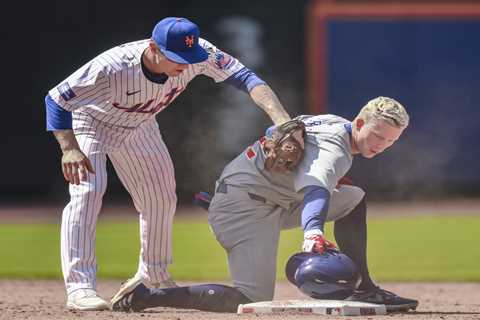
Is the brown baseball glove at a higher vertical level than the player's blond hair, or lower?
lower

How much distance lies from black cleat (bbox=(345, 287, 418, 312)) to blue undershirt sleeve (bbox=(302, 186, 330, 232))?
0.71m

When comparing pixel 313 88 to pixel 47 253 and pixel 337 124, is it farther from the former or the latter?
pixel 337 124

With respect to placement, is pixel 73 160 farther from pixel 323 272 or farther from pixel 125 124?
pixel 323 272

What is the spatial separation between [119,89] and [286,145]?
0.88 m

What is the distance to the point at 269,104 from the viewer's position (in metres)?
5.09

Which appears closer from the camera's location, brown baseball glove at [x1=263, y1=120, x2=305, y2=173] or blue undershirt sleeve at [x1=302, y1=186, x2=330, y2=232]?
blue undershirt sleeve at [x1=302, y1=186, x2=330, y2=232]

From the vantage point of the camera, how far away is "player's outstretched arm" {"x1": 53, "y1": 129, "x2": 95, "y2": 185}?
4855 millimetres

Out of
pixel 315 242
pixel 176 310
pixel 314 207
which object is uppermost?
pixel 314 207

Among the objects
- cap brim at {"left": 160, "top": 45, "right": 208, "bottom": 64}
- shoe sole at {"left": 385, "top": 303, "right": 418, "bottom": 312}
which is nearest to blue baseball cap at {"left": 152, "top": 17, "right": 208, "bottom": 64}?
cap brim at {"left": 160, "top": 45, "right": 208, "bottom": 64}

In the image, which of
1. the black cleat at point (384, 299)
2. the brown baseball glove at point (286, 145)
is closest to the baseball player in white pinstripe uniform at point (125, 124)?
the brown baseball glove at point (286, 145)

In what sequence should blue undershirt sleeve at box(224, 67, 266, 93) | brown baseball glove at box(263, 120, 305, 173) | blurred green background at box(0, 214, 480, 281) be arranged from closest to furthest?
1. brown baseball glove at box(263, 120, 305, 173)
2. blue undershirt sleeve at box(224, 67, 266, 93)
3. blurred green background at box(0, 214, 480, 281)

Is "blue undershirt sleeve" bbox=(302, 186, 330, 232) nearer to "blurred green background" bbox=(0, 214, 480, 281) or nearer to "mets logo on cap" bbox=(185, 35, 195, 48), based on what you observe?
"mets logo on cap" bbox=(185, 35, 195, 48)

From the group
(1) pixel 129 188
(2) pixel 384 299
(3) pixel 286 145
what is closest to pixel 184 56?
(3) pixel 286 145

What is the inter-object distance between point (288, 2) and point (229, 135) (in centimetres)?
190
